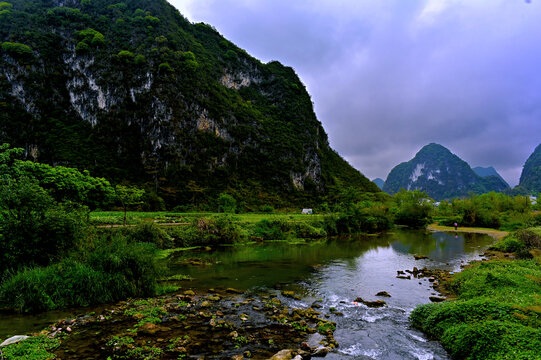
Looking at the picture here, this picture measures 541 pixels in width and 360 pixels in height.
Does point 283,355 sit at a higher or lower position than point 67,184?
lower

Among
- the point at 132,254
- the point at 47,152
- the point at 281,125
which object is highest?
the point at 281,125

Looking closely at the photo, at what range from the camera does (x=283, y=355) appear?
27.5 ft

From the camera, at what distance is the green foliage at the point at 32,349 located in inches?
301

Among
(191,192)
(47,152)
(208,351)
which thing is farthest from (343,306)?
(47,152)

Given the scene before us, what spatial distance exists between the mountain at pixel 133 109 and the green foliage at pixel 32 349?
71762 millimetres

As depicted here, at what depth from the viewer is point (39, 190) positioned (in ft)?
45.4

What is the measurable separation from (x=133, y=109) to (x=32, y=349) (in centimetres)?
9596

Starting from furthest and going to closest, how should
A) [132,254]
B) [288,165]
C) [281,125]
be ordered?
[281,125]
[288,165]
[132,254]

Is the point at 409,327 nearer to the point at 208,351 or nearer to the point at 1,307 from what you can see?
the point at 208,351

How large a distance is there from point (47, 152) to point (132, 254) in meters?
85.1

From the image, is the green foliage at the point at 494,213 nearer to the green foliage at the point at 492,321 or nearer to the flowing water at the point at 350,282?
the flowing water at the point at 350,282

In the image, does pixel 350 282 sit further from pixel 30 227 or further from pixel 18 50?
pixel 18 50

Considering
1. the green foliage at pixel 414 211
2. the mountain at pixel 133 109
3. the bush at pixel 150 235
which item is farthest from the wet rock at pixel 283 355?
the mountain at pixel 133 109

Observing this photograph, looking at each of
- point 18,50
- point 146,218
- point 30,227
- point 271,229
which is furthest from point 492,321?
point 18,50
